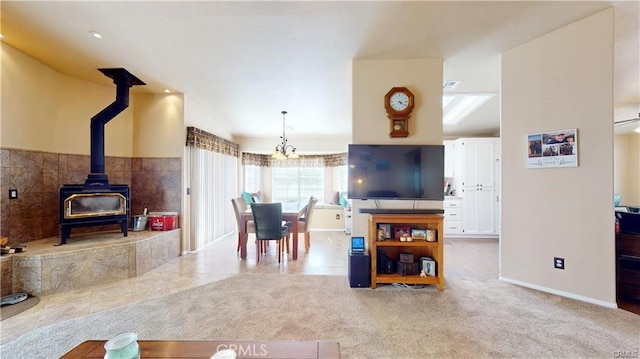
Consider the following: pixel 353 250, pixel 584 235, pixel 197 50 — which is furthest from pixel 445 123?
pixel 197 50

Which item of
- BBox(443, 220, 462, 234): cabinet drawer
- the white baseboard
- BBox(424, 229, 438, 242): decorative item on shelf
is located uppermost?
BBox(424, 229, 438, 242): decorative item on shelf

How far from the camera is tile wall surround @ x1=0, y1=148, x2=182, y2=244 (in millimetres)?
2760

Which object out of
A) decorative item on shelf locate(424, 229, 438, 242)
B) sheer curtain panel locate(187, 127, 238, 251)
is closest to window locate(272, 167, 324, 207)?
sheer curtain panel locate(187, 127, 238, 251)

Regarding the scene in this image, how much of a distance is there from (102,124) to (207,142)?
4.88 feet

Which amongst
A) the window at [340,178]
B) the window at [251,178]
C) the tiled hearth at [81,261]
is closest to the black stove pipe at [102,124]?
the tiled hearth at [81,261]

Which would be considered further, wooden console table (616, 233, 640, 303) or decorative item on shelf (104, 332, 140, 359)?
wooden console table (616, 233, 640, 303)

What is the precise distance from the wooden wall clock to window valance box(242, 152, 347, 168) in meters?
3.77

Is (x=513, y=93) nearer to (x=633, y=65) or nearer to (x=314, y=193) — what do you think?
(x=633, y=65)

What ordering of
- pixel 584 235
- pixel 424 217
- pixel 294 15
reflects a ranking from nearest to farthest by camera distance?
pixel 294 15
pixel 584 235
pixel 424 217

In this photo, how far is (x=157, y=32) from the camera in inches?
93.2

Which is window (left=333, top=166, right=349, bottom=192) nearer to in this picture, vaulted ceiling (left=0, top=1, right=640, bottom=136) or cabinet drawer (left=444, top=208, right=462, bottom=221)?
cabinet drawer (left=444, top=208, right=462, bottom=221)

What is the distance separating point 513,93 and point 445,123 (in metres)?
2.52

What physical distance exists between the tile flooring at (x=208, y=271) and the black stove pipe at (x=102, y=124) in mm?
1351

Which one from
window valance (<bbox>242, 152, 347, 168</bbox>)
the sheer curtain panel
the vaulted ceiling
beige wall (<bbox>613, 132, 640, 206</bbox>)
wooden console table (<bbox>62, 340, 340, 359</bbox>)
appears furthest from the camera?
window valance (<bbox>242, 152, 347, 168</bbox>)
